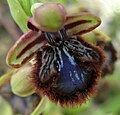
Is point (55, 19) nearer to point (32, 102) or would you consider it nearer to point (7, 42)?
point (32, 102)

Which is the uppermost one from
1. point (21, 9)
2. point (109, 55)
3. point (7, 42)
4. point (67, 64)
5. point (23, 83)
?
point (21, 9)

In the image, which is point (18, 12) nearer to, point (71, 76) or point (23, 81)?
point (23, 81)

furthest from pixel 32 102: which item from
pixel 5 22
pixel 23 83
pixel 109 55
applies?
pixel 5 22

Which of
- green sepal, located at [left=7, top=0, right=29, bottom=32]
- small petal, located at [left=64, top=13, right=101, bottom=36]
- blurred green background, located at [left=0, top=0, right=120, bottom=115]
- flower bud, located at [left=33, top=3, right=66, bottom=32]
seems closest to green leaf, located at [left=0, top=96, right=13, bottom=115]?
blurred green background, located at [left=0, top=0, right=120, bottom=115]

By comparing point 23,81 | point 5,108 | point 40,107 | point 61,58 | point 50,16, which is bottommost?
point 5,108

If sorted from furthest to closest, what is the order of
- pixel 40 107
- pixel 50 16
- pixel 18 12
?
1. pixel 40 107
2. pixel 18 12
3. pixel 50 16

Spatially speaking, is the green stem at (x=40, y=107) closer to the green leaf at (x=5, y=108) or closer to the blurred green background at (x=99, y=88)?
the blurred green background at (x=99, y=88)

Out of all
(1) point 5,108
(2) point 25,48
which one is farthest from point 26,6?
(1) point 5,108
